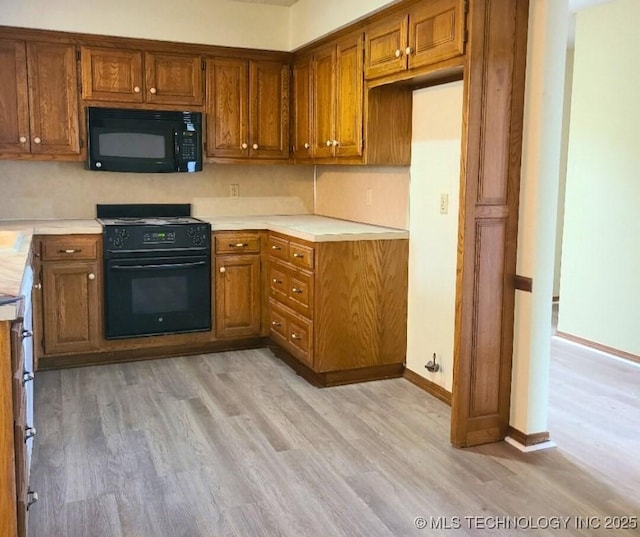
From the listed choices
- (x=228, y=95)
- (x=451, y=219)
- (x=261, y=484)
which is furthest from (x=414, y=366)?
(x=228, y=95)

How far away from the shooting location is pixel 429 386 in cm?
380

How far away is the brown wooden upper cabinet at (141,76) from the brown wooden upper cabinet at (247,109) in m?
0.14

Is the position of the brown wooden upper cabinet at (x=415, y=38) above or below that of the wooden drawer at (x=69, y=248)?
above

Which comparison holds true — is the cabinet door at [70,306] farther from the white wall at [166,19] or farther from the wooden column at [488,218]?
the wooden column at [488,218]

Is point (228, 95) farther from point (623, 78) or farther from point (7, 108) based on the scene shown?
point (623, 78)

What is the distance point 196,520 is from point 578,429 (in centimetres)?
199

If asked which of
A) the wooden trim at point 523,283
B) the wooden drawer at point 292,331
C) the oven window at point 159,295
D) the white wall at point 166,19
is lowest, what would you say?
the wooden drawer at point 292,331

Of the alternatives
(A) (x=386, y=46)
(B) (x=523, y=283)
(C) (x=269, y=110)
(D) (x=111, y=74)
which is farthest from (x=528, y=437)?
(D) (x=111, y=74)

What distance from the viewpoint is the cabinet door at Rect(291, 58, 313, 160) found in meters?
4.68

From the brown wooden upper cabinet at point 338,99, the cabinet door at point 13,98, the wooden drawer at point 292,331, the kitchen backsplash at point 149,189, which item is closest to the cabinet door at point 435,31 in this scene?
the brown wooden upper cabinet at point 338,99

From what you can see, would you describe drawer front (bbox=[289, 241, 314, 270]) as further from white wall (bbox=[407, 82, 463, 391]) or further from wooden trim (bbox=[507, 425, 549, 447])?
wooden trim (bbox=[507, 425, 549, 447])

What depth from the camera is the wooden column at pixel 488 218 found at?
9.35 feet

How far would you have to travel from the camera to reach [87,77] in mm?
4324

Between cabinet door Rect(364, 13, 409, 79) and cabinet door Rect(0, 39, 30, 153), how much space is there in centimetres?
221
